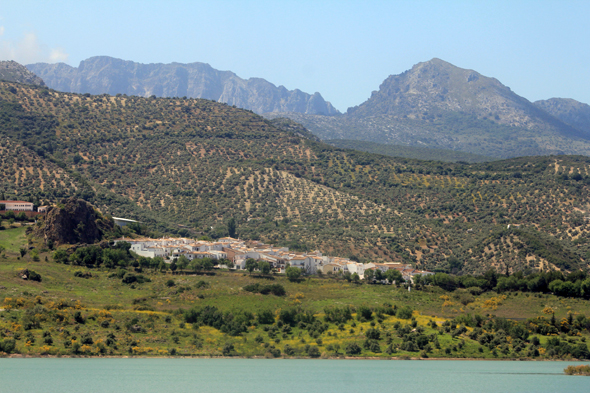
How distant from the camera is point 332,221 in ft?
484

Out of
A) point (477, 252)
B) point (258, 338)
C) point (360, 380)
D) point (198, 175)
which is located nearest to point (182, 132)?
point (198, 175)

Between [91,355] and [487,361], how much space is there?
4035 centimetres

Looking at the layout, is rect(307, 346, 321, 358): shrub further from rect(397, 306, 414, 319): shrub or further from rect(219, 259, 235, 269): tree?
rect(219, 259, 235, 269): tree

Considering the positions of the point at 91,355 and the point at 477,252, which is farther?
the point at 477,252

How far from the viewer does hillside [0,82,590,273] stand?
13200 centimetres

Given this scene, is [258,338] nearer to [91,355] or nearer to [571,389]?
[91,355]

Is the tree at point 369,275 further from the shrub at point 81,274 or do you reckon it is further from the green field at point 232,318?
the shrub at point 81,274

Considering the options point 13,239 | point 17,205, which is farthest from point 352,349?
point 17,205

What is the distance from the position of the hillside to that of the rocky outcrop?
77.8 ft

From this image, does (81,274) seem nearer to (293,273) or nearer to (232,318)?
(232,318)

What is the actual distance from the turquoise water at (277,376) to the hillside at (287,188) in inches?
2364

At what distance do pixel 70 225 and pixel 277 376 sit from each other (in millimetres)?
53290

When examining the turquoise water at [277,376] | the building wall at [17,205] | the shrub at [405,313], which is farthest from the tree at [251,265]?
the building wall at [17,205]

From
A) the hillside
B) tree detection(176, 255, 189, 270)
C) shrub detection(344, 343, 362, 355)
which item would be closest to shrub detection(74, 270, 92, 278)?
tree detection(176, 255, 189, 270)
